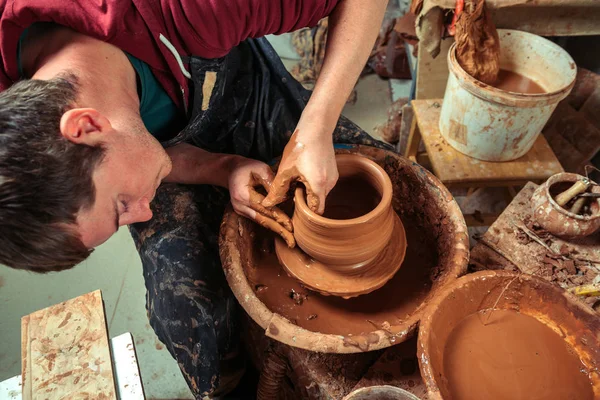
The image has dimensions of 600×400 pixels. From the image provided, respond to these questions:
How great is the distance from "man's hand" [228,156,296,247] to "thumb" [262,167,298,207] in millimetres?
61

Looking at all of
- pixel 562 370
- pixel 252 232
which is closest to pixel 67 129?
pixel 252 232

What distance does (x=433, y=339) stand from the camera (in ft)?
4.22

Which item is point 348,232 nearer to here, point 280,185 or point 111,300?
point 280,185

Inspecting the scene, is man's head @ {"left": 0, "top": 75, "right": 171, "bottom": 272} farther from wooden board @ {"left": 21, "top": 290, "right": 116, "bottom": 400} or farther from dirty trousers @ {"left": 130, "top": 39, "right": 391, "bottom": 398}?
wooden board @ {"left": 21, "top": 290, "right": 116, "bottom": 400}

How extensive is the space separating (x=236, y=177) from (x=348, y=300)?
60cm

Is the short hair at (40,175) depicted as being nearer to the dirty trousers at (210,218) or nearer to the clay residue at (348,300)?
the dirty trousers at (210,218)

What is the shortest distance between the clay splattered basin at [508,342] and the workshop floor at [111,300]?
4.70 ft

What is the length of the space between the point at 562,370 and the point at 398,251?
22.9 inches

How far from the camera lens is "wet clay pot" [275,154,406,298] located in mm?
1327

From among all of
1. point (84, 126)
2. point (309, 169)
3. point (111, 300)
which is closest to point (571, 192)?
point (309, 169)

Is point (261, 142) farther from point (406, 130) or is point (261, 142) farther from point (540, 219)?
point (406, 130)

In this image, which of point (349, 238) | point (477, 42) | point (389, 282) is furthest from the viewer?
point (477, 42)

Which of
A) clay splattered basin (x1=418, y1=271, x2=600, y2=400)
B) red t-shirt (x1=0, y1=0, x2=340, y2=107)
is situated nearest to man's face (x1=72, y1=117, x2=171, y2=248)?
Answer: red t-shirt (x1=0, y1=0, x2=340, y2=107)

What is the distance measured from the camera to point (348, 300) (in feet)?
5.32
